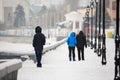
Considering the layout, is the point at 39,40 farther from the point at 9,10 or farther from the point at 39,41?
the point at 9,10

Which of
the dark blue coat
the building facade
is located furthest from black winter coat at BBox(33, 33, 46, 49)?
the building facade

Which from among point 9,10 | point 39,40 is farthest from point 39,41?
point 9,10

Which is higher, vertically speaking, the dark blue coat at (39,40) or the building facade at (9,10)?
the building facade at (9,10)

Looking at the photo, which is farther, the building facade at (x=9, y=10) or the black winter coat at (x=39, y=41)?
the building facade at (x=9, y=10)

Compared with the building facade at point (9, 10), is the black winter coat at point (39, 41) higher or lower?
lower

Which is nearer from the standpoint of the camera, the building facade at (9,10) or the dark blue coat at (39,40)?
the dark blue coat at (39,40)

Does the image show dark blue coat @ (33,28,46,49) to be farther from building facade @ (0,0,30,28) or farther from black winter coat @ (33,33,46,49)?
building facade @ (0,0,30,28)

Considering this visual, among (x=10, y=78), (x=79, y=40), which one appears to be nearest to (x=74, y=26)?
(x=79, y=40)

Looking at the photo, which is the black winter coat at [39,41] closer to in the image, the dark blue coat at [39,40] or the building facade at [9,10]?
the dark blue coat at [39,40]

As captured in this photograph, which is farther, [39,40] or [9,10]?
[9,10]

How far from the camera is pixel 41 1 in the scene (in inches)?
7475

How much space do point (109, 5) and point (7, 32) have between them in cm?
3157

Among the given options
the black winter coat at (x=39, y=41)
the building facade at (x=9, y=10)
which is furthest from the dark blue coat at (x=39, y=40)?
the building facade at (x=9, y=10)

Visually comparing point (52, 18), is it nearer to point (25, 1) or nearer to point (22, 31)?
point (25, 1)
